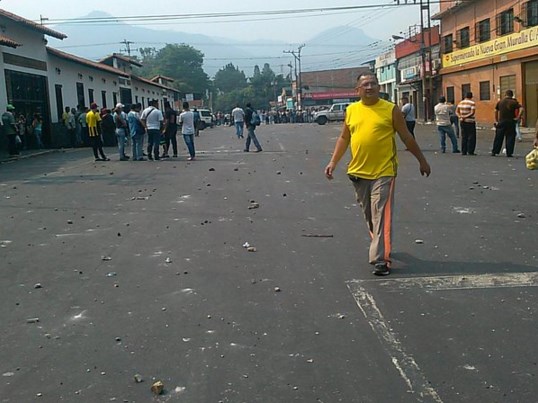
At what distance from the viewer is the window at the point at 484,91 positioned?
37562 mm

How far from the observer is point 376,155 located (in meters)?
6.60

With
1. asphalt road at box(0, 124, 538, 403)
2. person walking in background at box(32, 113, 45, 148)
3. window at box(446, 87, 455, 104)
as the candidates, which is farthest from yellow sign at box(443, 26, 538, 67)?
asphalt road at box(0, 124, 538, 403)

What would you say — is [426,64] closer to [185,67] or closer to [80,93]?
[80,93]

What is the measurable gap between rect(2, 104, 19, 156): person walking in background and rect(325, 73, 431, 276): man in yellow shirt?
738 inches

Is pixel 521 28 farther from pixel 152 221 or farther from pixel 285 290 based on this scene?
pixel 285 290

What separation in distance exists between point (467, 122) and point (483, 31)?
76.4ft

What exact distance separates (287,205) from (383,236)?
14.0ft

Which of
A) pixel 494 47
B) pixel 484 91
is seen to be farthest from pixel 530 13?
pixel 484 91

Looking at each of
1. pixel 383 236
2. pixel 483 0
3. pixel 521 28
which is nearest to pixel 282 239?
pixel 383 236

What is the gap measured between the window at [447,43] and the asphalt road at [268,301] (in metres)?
36.3

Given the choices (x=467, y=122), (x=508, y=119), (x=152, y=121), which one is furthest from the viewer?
(x=152, y=121)

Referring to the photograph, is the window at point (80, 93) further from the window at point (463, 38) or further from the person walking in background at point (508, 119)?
the person walking in background at point (508, 119)

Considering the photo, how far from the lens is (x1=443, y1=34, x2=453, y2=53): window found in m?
45.4

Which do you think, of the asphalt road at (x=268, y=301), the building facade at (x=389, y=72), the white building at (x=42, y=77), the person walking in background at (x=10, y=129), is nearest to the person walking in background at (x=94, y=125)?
the person walking in background at (x=10, y=129)
